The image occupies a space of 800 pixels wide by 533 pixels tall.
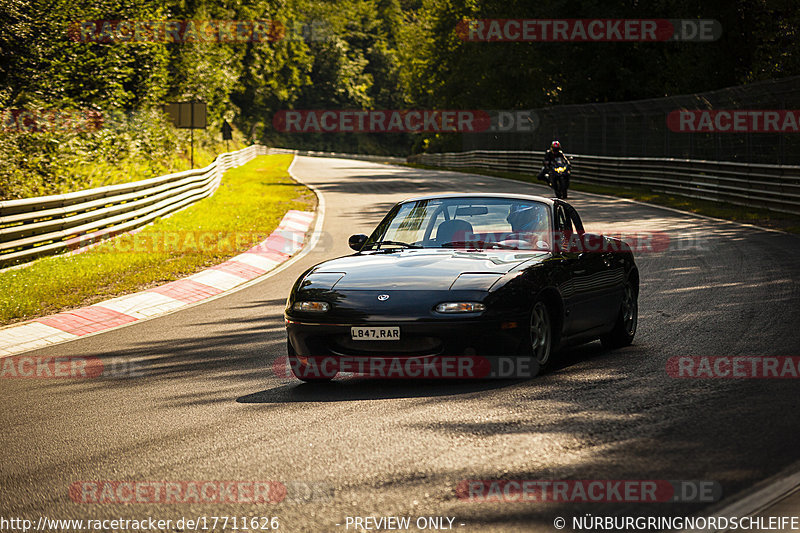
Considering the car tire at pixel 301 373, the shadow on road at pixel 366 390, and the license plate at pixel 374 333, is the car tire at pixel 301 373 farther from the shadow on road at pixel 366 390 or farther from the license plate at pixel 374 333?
the license plate at pixel 374 333

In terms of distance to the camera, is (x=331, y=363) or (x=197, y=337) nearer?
(x=331, y=363)

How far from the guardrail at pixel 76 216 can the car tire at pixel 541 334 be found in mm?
9403

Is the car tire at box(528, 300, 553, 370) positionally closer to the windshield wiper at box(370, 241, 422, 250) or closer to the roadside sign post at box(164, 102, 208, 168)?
the windshield wiper at box(370, 241, 422, 250)

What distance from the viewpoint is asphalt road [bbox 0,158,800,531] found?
478 cm

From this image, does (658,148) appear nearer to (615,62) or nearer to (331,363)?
(615,62)

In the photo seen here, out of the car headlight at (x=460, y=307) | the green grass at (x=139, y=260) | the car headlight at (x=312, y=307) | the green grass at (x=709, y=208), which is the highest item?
the car headlight at (x=460, y=307)

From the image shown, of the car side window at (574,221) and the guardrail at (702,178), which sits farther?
the guardrail at (702,178)

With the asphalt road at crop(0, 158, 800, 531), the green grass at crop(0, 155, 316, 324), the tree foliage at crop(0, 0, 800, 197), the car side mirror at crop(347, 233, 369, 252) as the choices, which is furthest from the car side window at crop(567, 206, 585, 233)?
the tree foliage at crop(0, 0, 800, 197)

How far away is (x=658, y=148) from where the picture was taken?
33812 millimetres

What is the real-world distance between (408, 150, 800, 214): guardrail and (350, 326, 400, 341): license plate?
18091mm

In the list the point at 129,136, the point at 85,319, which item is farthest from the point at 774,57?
the point at 85,319

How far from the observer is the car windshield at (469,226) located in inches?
333

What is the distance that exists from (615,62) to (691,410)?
47.5 metres

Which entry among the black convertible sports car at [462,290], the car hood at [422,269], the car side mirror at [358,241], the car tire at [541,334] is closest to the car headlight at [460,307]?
the black convertible sports car at [462,290]
